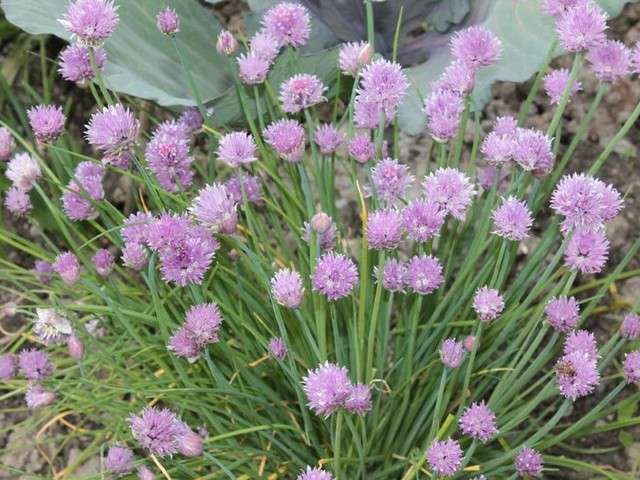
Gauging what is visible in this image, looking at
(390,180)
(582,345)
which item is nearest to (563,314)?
(582,345)

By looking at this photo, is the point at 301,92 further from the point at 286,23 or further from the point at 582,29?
the point at 582,29

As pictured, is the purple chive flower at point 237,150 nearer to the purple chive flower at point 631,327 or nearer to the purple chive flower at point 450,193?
the purple chive flower at point 450,193

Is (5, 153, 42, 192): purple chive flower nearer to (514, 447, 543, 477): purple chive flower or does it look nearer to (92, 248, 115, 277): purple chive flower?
(92, 248, 115, 277): purple chive flower

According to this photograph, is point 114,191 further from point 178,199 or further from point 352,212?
point 178,199

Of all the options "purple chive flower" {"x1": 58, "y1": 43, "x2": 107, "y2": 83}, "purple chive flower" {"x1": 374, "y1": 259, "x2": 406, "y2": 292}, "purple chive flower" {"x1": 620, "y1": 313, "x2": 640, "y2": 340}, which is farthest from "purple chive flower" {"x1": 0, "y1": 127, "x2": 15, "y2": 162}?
"purple chive flower" {"x1": 620, "y1": 313, "x2": 640, "y2": 340}

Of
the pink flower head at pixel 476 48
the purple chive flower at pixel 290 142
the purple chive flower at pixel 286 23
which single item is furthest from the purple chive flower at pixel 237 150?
the pink flower head at pixel 476 48

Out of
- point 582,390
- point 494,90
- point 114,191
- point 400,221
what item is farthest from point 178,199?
point 494,90
